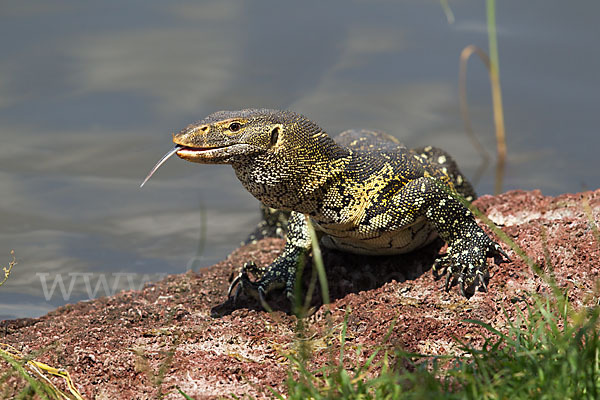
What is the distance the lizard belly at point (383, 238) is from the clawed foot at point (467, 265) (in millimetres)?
379

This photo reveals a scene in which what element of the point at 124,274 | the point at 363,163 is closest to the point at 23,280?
the point at 124,274

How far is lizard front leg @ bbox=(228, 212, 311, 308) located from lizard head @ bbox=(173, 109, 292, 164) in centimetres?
157

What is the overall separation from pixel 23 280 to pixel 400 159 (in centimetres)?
440

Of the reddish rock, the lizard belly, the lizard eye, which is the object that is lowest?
the reddish rock

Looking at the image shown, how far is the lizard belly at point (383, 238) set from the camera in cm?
681

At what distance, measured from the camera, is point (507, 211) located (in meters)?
7.74

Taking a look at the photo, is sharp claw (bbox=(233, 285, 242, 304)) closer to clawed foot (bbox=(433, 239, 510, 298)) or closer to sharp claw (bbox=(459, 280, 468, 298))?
clawed foot (bbox=(433, 239, 510, 298))

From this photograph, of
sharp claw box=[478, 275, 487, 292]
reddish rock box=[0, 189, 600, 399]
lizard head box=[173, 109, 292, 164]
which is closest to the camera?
reddish rock box=[0, 189, 600, 399]

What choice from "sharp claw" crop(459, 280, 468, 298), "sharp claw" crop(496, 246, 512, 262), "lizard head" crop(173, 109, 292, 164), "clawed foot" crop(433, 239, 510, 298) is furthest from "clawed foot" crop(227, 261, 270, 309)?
"sharp claw" crop(496, 246, 512, 262)

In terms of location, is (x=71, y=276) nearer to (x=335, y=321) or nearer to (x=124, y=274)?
(x=124, y=274)

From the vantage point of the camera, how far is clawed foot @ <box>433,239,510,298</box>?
648 cm

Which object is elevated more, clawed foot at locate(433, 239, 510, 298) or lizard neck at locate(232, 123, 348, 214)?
lizard neck at locate(232, 123, 348, 214)

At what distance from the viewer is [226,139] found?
6.03 m

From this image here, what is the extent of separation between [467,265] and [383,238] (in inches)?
34.1
